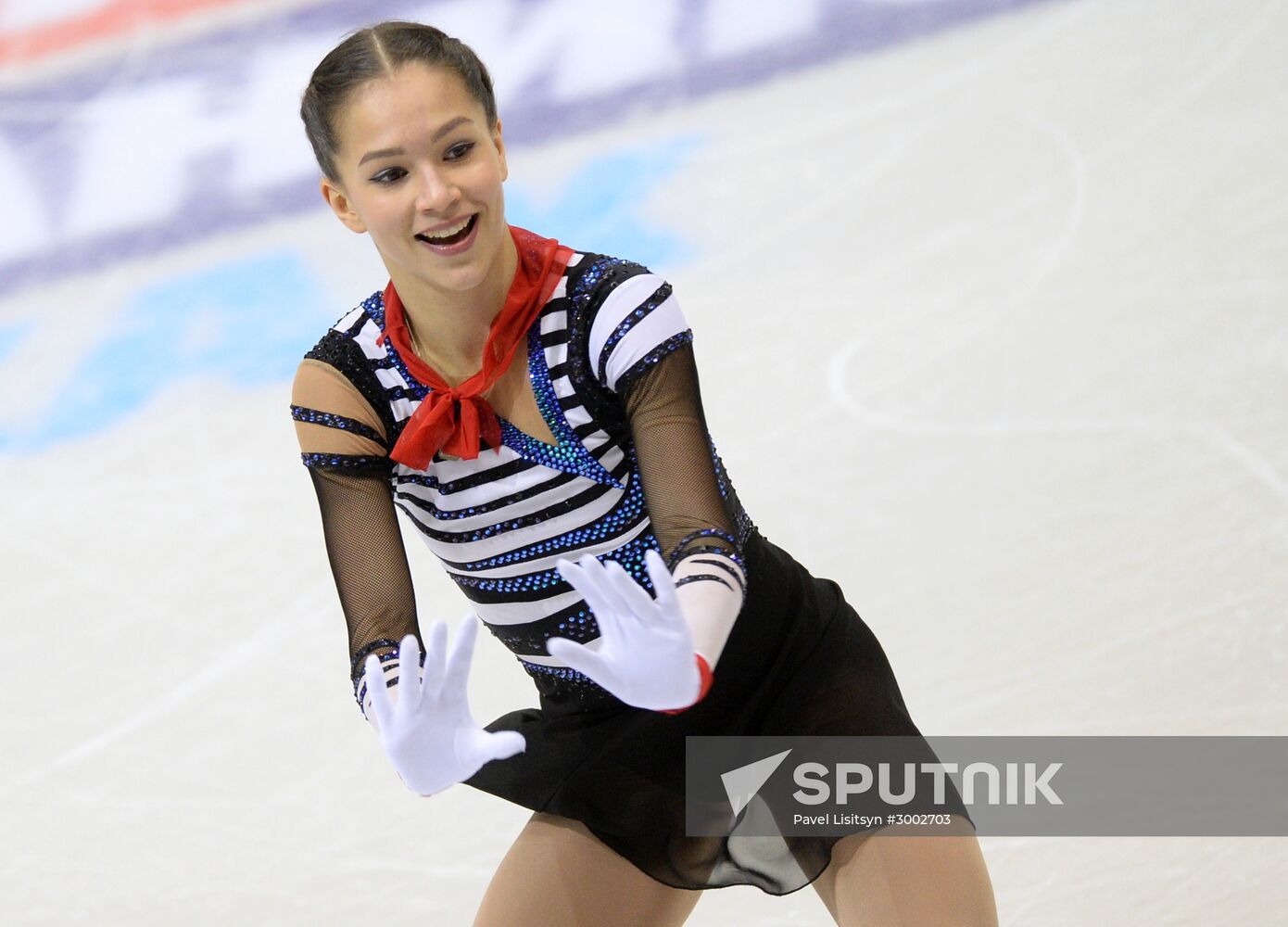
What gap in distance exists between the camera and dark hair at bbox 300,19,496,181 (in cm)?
183

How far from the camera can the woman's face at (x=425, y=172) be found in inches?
71.4

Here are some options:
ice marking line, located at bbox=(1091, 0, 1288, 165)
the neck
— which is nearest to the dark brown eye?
the neck

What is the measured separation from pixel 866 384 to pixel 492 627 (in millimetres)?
2338

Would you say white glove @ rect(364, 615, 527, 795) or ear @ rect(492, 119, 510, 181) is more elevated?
ear @ rect(492, 119, 510, 181)

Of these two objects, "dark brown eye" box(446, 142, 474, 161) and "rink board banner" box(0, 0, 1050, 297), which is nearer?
"dark brown eye" box(446, 142, 474, 161)

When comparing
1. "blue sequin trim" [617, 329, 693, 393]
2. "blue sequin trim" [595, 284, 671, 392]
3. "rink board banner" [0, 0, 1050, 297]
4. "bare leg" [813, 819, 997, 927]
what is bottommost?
"bare leg" [813, 819, 997, 927]

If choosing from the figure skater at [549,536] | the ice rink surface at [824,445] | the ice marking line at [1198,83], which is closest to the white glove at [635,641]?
the figure skater at [549,536]

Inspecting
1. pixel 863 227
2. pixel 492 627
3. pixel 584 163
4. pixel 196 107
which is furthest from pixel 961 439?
pixel 196 107

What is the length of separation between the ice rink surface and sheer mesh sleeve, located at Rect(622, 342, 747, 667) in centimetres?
119

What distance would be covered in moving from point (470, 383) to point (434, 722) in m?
0.43

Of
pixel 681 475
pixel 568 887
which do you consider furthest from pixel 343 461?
pixel 568 887

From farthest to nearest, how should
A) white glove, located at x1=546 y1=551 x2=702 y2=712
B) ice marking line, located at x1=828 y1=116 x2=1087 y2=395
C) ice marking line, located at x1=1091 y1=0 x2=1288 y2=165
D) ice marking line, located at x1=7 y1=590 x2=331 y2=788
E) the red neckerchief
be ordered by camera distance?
ice marking line, located at x1=1091 y1=0 x2=1288 y2=165, ice marking line, located at x1=828 y1=116 x2=1087 y2=395, ice marking line, located at x1=7 y1=590 x2=331 y2=788, the red neckerchief, white glove, located at x1=546 y1=551 x2=702 y2=712

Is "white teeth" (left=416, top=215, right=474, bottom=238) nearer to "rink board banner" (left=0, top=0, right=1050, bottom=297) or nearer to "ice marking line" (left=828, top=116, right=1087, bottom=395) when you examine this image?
"ice marking line" (left=828, top=116, right=1087, bottom=395)

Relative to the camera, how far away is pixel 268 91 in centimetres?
725
